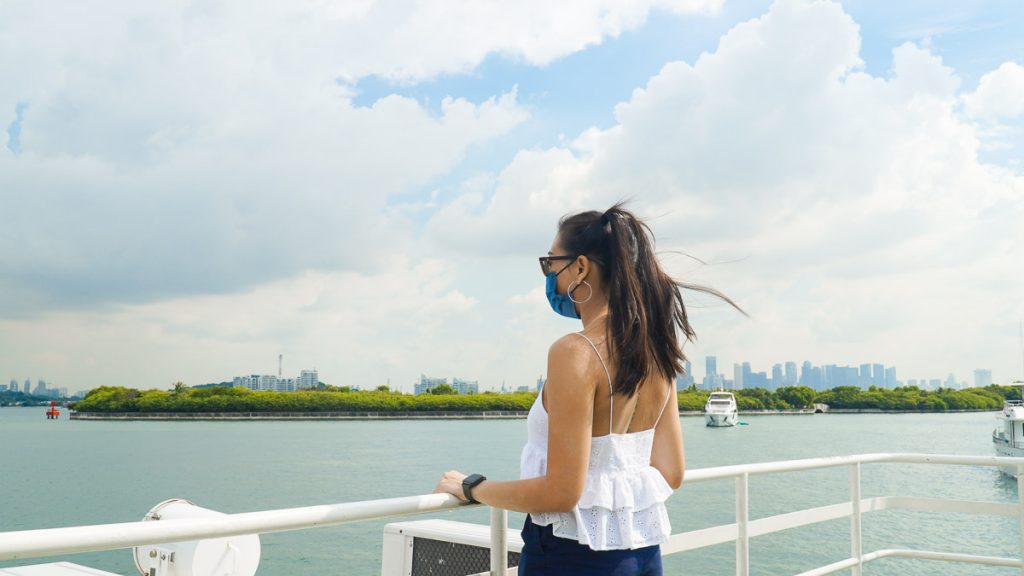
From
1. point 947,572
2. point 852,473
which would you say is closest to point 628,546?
point 852,473

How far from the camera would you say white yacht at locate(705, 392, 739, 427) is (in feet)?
247

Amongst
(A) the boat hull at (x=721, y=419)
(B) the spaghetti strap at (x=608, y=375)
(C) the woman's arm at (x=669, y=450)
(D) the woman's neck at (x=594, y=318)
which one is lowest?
(A) the boat hull at (x=721, y=419)

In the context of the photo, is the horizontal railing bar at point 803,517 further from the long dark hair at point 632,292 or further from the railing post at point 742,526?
the long dark hair at point 632,292

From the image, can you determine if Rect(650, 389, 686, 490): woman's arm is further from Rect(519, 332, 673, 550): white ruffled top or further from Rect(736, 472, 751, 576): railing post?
Rect(736, 472, 751, 576): railing post

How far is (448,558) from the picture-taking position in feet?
8.86

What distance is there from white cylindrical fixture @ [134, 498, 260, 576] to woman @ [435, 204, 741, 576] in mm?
1641

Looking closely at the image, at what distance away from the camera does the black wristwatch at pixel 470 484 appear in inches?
65.5

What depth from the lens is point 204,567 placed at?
2.87m

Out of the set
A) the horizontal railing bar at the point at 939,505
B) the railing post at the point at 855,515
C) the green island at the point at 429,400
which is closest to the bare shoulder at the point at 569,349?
the railing post at the point at 855,515

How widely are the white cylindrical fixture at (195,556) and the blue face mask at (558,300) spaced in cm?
171

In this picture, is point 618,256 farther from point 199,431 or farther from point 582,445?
point 199,431

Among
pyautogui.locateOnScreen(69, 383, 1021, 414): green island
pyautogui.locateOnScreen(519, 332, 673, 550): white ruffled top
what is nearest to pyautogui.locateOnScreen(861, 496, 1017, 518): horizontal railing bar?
pyautogui.locateOnScreen(519, 332, 673, 550): white ruffled top

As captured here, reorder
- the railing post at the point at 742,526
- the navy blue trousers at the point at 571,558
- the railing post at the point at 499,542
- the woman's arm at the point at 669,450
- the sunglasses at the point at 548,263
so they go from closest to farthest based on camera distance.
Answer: the navy blue trousers at the point at 571,558
the sunglasses at the point at 548,263
the woman's arm at the point at 669,450
the railing post at the point at 499,542
the railing post at the point at 742,526

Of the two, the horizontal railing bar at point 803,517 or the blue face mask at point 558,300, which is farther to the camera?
the horizontal railing bar at point 803,517
